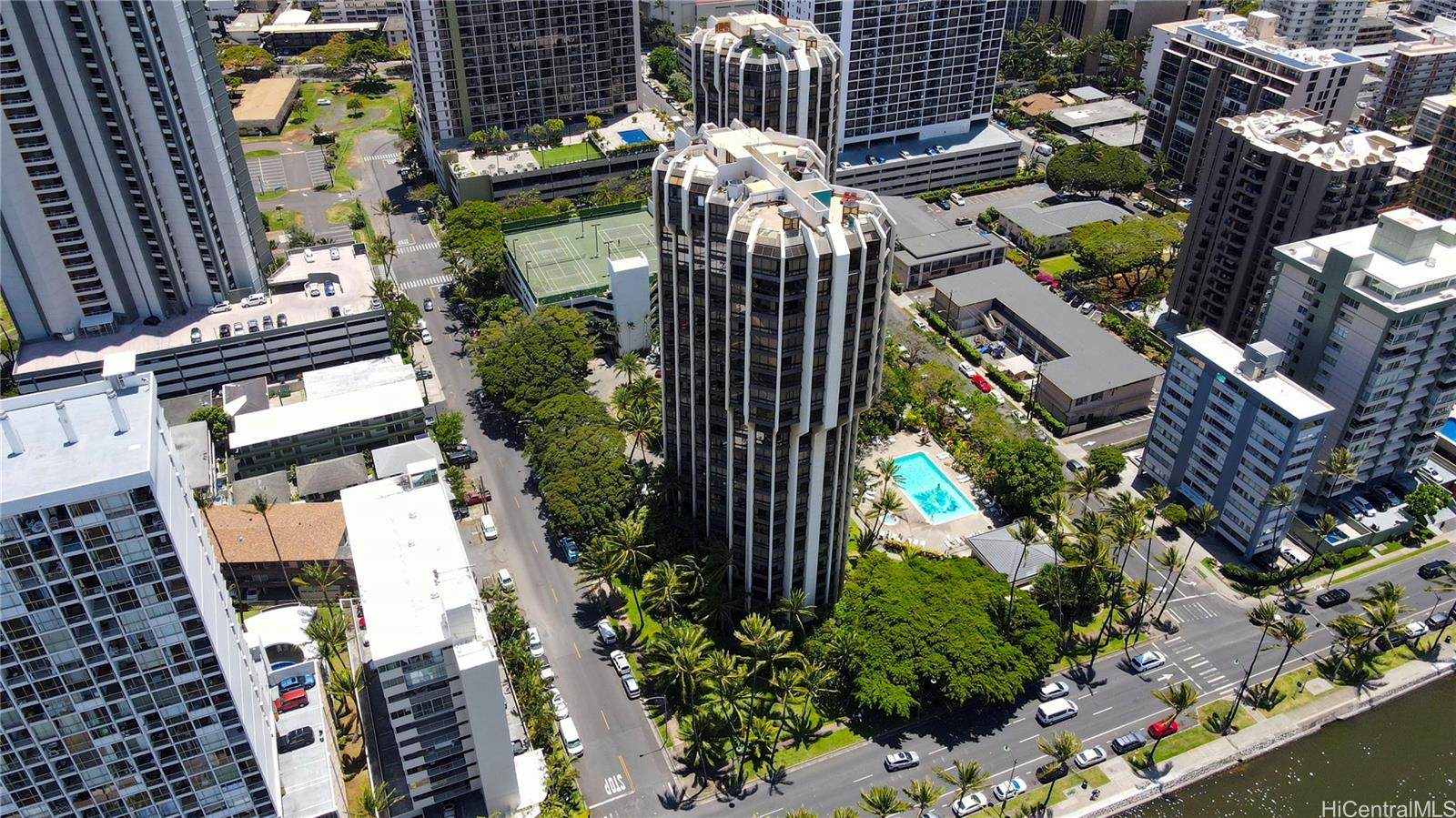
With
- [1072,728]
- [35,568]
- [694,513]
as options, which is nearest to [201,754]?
[35,568]

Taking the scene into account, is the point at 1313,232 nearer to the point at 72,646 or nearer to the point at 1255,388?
the point at 1255,388

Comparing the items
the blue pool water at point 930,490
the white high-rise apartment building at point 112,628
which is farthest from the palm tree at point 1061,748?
the white high-rise apartment building at point 112,628

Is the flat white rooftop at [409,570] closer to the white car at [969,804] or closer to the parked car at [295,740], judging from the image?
the parked car at [295,740]

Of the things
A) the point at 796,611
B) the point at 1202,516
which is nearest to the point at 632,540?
the point at 796,611

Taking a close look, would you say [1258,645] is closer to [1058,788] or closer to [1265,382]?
[1265,382]

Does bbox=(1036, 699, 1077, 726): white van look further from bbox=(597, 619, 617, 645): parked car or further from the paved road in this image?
bbox=(597, 619, 617, 645): parked car
